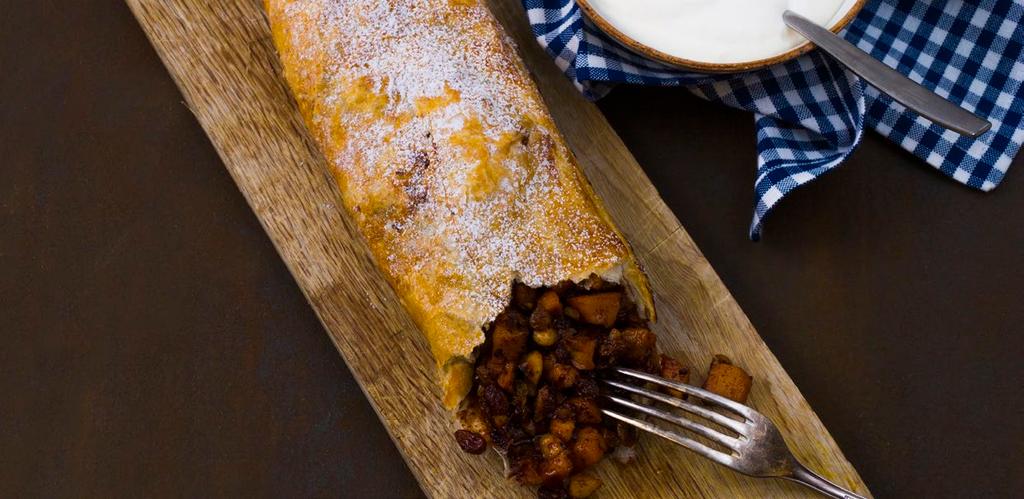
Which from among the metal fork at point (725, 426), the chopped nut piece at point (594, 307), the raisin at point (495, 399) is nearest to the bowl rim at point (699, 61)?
the chopped nut piece at point (594, 307)

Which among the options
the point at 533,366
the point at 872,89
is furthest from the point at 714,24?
the point at 533,366

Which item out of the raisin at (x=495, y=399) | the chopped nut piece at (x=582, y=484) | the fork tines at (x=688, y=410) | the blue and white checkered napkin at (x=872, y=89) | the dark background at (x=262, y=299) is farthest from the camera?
the dark background at (x=262, y=299)

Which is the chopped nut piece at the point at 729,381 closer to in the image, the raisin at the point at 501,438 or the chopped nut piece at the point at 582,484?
the chopped nut piece at the point at 582,484

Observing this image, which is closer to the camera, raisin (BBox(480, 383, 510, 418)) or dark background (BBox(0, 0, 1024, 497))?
raisin (BBox(480, 383, 510, 418))

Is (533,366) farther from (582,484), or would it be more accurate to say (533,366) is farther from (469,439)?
(582,484)

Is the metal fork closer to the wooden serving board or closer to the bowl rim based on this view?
→ the wooden serving board

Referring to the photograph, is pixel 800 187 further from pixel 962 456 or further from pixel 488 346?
pixel 488 346

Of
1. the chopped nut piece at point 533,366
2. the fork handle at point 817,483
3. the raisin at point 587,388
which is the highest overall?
the chopped nut piece at point 533,366

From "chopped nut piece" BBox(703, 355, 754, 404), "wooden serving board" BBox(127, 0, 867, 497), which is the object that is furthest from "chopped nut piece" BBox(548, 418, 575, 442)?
"chopped nut piece" BBox(703, 355, 754, 404)
